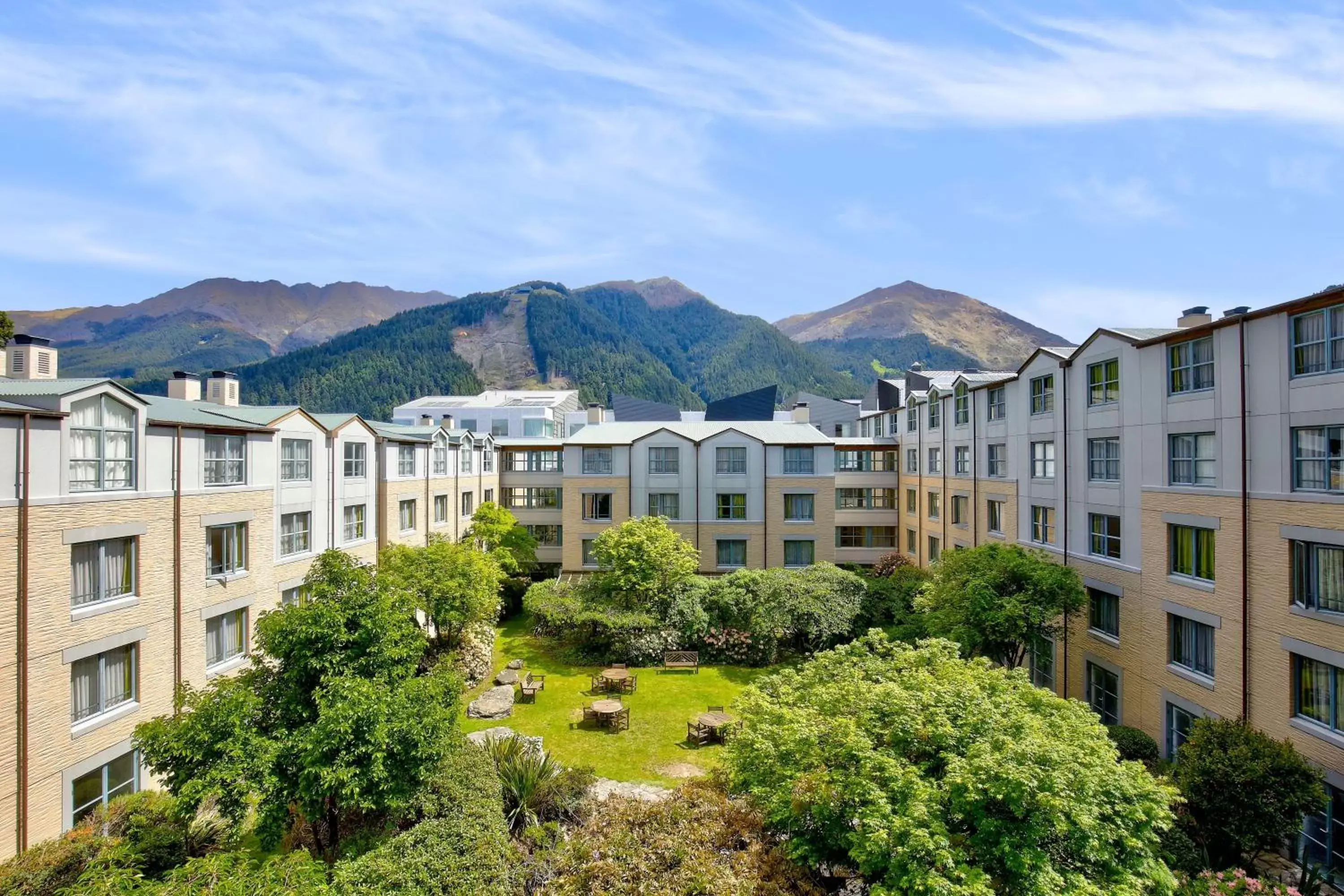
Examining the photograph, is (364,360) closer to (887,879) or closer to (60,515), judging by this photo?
(60,515)

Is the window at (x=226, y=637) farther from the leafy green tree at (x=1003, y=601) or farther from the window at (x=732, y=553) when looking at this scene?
the window at (x=732, y=553)

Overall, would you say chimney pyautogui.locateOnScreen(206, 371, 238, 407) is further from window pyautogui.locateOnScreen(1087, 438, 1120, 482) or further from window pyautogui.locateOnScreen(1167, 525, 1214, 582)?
window pyautogui.locateOnScreen(1167, 525, 1214, 582)

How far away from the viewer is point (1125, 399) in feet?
73.6

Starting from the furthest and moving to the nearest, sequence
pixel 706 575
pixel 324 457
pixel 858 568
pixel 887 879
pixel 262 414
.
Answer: pixel 858 568 < pixel 706 575 < pixel 324 457 < pixel 262 414 < pixel 887 879

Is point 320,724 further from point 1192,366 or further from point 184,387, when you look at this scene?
point 1192,366

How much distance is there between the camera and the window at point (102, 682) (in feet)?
52.9

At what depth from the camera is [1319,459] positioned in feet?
51.4

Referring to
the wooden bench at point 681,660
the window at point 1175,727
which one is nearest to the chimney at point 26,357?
the wooden bench at point 681,660

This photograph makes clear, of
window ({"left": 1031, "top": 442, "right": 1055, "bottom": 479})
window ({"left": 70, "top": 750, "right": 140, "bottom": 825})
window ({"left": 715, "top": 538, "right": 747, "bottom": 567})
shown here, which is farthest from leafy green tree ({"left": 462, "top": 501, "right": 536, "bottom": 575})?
window ({"left": 1031, "top": 442, "right": 1055, "bottom": 479})

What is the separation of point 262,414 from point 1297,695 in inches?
1379

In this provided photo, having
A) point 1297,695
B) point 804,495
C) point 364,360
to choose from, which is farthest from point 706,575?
point 364,360

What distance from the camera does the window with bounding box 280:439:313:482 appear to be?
991 inches

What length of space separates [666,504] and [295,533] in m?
22.0

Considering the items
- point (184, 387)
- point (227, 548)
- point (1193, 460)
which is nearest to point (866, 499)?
point (1193, 460)
